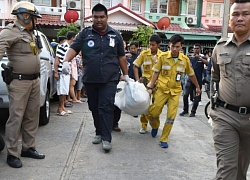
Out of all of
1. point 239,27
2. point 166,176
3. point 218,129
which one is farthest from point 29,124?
point 239,27

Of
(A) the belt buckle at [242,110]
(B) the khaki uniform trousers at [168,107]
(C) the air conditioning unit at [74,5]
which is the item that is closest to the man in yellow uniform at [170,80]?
(B) the khaki uniform trousers at [168,107]

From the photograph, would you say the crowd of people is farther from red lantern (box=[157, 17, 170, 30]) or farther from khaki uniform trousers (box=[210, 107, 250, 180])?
red lantern (box=[157, 17, 170, 30])

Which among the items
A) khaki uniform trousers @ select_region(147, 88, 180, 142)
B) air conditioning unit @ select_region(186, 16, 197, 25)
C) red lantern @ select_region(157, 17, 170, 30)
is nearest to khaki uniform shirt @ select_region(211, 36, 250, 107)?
khaki uniform trousers @ select_region(147, 88, 180, 142)

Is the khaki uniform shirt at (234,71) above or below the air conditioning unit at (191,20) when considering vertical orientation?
below

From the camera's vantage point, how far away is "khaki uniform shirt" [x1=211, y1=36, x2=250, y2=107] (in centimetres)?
275

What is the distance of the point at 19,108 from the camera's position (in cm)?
386

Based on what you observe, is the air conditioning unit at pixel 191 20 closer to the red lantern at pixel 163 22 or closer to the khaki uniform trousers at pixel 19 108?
the red lantern at pixel 163 22

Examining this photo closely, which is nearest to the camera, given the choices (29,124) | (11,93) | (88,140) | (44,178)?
(44,178)

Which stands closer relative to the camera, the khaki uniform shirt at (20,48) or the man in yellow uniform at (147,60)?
the khaki uniform shirt at (20,48)

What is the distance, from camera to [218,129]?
9.30 ft

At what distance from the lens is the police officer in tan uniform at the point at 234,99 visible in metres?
2.73

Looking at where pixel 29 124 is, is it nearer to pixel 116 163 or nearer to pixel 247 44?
pixel 116 163

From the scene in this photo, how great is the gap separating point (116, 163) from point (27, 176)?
1.16 meters

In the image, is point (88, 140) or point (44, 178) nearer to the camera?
point (44, 178)
